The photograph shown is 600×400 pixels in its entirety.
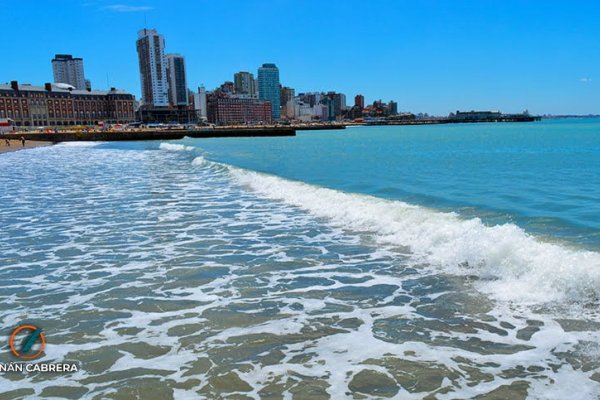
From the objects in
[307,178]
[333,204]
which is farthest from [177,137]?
[333,204]

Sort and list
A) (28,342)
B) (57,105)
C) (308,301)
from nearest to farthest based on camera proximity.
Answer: (28,342), (308,301), (57,105)

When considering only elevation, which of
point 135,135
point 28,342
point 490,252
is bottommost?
point 28,342

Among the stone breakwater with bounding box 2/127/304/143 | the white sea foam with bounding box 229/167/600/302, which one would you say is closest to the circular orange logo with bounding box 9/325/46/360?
the white sea foam with bounding box 229/167/600/302

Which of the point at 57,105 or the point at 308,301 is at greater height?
the point at 57,105

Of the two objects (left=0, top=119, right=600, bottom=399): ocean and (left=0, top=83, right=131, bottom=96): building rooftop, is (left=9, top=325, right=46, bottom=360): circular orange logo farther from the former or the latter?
(left=0, top=83, right=131, bottom=96): building rooftop

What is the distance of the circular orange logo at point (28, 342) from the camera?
5.86 metres

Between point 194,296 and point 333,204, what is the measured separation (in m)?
9.12

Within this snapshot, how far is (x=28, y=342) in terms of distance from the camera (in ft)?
20.3

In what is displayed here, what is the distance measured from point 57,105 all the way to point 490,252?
648 ft

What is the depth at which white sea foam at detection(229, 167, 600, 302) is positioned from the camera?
7.50 metres

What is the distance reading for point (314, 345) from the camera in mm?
5961
